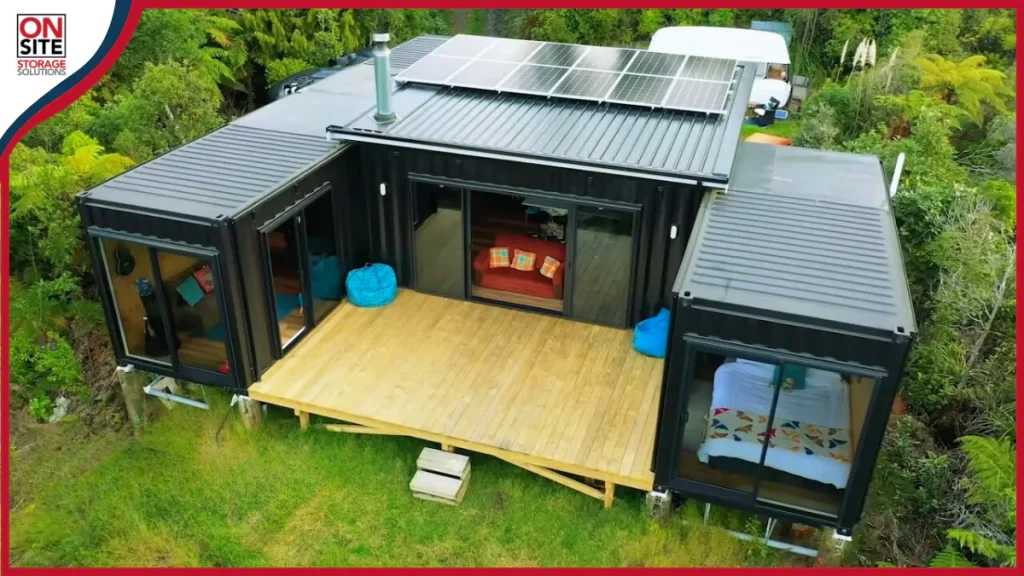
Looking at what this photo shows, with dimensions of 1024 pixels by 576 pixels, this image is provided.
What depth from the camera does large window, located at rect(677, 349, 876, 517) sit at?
6.15m

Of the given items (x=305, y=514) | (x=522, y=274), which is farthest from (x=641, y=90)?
(x=305, y=514)

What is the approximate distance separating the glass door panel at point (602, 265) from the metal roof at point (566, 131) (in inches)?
28.4

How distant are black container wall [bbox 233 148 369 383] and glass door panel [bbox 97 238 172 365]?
956mm

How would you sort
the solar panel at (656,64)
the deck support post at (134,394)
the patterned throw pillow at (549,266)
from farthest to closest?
the solar panel at (656,64)
the patterned throw pillow at (549,266)
the deck support post at (134,394)

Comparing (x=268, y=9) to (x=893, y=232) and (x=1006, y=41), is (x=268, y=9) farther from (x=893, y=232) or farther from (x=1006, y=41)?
(x=1006, y=41)

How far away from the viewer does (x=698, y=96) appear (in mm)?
9789

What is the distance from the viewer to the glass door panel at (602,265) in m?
8.62

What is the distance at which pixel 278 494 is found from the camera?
750cm

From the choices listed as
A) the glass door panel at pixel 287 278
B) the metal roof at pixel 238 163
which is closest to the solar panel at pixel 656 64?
the metal roof at pixel 238 163

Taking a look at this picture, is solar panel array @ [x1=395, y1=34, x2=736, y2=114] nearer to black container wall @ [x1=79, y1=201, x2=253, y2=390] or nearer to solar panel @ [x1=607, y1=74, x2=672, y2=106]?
solar panel @ [x1=607, y1=74, x2=672, y2=106]

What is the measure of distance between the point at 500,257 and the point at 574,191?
151 cm

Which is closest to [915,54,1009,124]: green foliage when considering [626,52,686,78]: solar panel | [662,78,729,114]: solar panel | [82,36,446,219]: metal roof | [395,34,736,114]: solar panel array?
[395,34,736,114]: solar panel array

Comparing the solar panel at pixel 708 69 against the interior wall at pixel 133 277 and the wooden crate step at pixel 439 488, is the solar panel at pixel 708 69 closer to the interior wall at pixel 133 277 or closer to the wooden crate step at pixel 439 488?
the wooden crate step at pixel 439 488

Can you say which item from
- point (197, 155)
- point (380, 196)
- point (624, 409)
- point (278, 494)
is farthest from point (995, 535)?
point (197, 155)
